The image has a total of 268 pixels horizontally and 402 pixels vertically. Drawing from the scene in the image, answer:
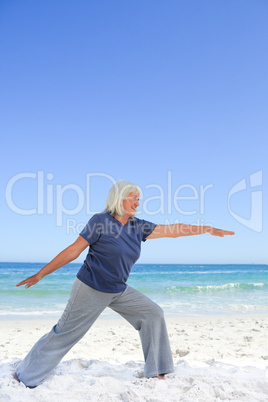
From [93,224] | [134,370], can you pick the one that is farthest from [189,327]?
[93,224]

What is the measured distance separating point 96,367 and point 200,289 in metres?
12.9

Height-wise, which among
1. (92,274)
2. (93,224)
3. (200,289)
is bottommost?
(200,289)

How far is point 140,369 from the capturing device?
3.47m

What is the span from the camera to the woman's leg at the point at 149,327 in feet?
10.4

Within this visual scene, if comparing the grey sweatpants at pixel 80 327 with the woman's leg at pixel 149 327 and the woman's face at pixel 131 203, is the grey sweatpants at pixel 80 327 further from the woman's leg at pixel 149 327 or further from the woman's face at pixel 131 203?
the woman's face at pixel 131 203

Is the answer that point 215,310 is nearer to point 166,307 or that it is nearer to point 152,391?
point 166,307

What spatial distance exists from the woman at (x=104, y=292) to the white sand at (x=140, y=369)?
169 millimetres

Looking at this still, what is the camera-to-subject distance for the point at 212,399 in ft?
8.82

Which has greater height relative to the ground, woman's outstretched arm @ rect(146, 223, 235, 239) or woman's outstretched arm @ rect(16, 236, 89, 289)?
woman's outstretched arm @ rect(146, 223, 235, 239)

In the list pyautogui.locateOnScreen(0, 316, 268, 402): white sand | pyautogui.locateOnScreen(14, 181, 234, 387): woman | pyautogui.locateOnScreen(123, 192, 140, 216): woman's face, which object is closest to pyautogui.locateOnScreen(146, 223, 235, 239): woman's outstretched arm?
pyautogui.locateOnScreen(14, 181, 234, 387): woman

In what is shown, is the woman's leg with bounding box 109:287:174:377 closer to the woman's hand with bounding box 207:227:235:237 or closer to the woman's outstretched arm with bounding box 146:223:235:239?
the woman's outstretched arm with bounding box 146:223:235:239

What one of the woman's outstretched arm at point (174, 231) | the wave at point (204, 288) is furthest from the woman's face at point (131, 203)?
the wave at point (204, 288)

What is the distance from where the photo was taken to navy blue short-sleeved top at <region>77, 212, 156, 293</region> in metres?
2.98

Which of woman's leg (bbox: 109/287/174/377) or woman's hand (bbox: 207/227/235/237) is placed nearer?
woman's leg (bbox: 109/287/174/377)
